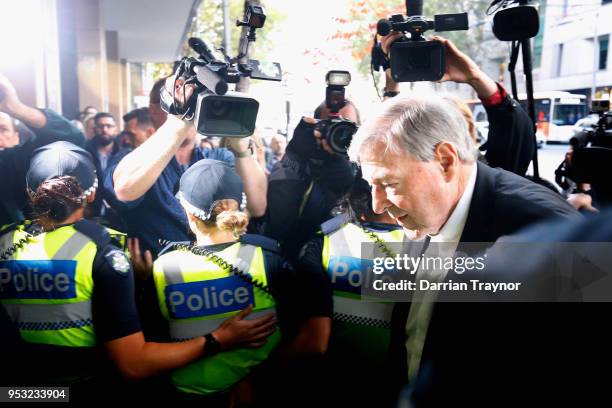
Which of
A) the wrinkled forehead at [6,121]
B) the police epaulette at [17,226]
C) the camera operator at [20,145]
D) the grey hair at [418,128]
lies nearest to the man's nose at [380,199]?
the grey hair at [418,128]

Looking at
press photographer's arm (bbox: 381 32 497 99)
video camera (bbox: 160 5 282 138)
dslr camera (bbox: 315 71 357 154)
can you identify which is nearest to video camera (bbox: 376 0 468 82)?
press photographer's arm (bbox: 381 32 497 99)

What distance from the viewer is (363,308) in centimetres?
202

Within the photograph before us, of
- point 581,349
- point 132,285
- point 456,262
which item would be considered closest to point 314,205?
point 132,285

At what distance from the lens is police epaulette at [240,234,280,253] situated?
78.5 inches

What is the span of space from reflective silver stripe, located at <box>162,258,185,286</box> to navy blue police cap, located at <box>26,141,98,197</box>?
399mm

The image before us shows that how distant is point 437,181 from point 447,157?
0.06m

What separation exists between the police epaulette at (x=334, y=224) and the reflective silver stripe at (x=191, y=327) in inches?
18.7

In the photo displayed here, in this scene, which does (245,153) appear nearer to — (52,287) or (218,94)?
(218,94)

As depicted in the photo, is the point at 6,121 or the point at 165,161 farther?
the point at 6,121

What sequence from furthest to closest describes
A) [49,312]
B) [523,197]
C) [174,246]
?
1. [174,246]
2. [49,312]
3. [523,197]

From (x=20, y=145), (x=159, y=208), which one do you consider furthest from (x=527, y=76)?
(x=20, y=145)

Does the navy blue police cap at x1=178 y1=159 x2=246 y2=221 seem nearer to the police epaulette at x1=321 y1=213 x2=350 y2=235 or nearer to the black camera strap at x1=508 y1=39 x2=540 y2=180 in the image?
the police epaulette at x1=321 y1=213 x2=350 y2=235

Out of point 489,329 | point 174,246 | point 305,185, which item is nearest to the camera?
point 489,329

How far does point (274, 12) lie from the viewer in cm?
246
